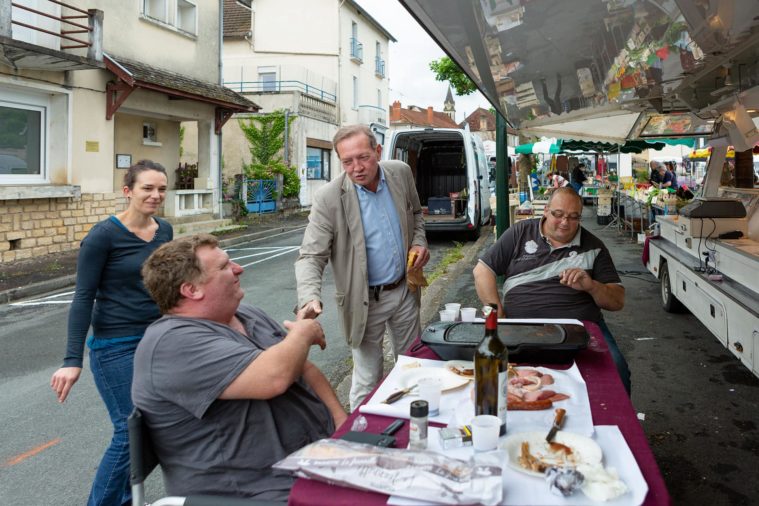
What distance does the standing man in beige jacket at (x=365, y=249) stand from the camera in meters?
3.42

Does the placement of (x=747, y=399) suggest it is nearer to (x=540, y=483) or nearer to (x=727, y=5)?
(x=727, y=5)

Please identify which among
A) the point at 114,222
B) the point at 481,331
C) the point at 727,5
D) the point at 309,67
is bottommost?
the point at 481,331

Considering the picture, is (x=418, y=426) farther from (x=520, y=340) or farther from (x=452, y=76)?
(x=452, y=76)

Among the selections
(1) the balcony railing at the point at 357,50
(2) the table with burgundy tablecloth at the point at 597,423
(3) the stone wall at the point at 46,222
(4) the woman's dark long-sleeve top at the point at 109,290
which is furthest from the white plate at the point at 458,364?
(1) the balcony railing at the point at 357,50

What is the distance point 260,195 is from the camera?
21.2 metres

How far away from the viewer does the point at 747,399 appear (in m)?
4.63

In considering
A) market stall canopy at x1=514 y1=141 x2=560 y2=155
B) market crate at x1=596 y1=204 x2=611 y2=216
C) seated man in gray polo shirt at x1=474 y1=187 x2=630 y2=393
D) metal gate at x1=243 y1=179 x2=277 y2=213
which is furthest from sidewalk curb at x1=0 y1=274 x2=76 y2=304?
market crate at x1=596 y1=204 x2=611 y2=216

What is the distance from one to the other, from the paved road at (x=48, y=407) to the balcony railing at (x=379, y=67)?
29323mm

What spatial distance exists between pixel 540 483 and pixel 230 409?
3.38 ft

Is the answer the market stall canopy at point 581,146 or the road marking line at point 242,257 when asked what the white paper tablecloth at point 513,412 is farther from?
the market stall canopy at point 581,146

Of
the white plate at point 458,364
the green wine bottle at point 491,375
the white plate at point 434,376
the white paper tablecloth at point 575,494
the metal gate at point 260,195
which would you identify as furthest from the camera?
the metal gate at point 260,195

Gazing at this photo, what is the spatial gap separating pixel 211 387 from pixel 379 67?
36.5 metres

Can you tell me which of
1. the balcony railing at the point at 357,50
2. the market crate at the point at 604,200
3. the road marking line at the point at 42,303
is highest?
the balcony railing at the point at 357,50

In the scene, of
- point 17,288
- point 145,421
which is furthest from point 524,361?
point 17,288
